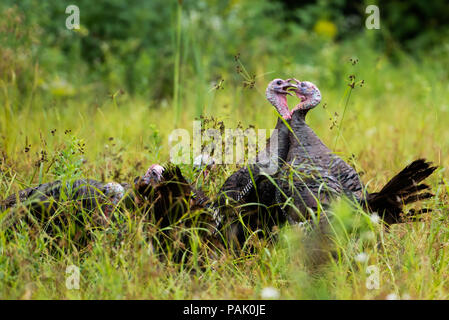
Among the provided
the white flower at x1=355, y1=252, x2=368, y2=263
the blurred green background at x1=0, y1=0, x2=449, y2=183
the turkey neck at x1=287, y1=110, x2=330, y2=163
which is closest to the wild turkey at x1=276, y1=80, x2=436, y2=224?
A: the turkey neck at x1=287, y1=110, x2=330, y2=163

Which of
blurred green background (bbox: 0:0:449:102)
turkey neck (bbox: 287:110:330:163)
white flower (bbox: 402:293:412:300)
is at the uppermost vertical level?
blurred green background (bbox: 0:0:449:102)

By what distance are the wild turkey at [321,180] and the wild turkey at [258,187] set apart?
0.07m

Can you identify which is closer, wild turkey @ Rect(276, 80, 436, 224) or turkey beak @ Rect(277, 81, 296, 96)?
wild turkey @ Rect(276, 80, 436, 224)

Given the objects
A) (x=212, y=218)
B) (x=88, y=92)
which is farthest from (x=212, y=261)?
(x=88, y=92)

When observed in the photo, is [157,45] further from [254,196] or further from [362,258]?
[362,258]

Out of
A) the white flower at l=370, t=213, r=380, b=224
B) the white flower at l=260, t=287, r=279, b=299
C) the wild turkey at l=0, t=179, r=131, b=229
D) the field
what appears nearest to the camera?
the white flower at l=260, t=287, r=279, b=299

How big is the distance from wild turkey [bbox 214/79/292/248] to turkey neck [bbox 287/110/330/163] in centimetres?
6

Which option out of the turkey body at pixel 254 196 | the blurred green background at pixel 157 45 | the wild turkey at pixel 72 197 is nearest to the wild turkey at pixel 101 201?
the wild turkey at pixel 72 197

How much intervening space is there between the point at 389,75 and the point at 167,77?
306 centimetres

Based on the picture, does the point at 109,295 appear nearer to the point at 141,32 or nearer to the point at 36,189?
the point at 36,189

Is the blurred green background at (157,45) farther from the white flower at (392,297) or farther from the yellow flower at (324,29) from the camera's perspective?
the white flower at (392,297)

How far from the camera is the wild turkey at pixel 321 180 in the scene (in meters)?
2.36

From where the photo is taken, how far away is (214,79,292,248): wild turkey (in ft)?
8.57

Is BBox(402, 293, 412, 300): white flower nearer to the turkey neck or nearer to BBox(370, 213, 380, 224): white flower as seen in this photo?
BBox(370, 213, 380, 224): white flower
